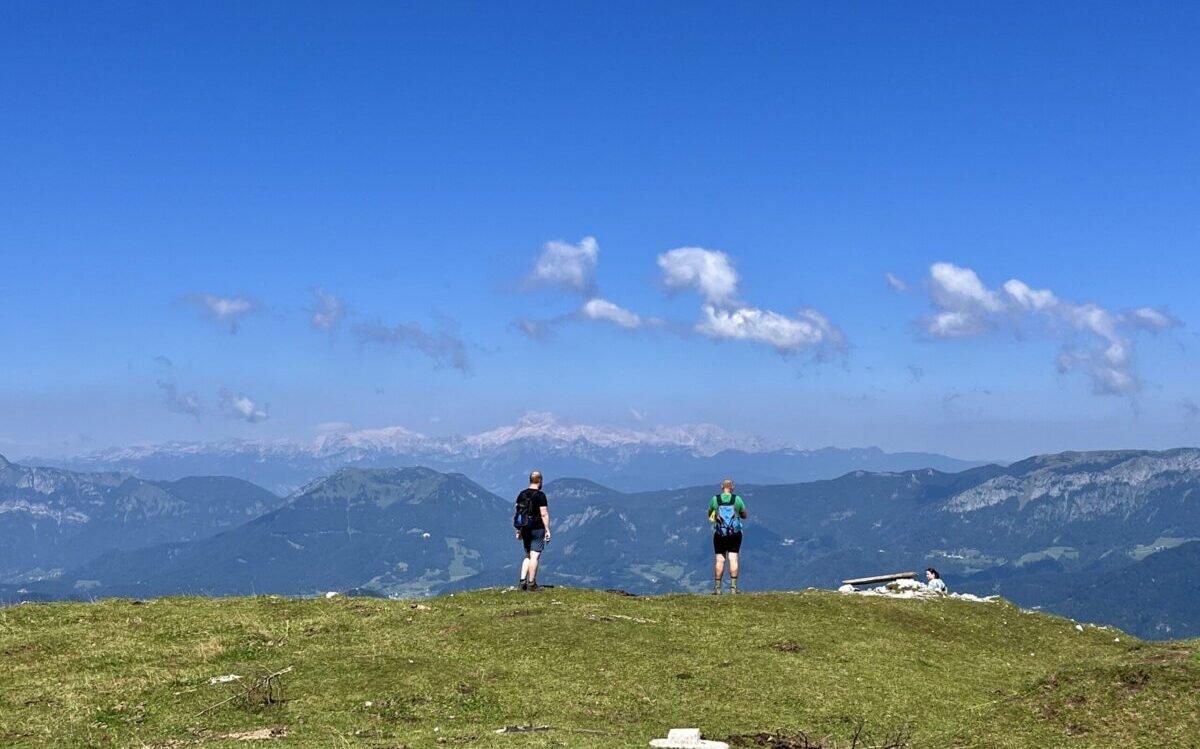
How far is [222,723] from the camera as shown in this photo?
18.3 m

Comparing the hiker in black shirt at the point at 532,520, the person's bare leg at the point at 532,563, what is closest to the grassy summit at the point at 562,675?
the person's bare leg at the point at 532,563

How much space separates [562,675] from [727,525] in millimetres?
12240

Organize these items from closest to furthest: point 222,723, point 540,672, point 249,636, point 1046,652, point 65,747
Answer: point 65,747, point 222,723, point 540,672, point 249,636, point 1046,652

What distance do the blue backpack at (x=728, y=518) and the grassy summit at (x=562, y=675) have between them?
2.85m

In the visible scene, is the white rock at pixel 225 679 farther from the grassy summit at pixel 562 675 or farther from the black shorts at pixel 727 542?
the black shorts at pixel 727 542

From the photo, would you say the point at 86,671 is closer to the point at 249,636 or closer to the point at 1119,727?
the point at 249,636

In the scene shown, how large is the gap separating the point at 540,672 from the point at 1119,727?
39.4ft

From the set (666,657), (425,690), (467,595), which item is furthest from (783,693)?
(467,595)

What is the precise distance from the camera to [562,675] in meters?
21.3

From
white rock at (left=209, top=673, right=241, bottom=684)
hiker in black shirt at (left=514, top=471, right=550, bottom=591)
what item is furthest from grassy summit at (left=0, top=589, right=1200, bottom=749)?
hiker in black shirt at (left=514, top=471, right=550, bottom=591)

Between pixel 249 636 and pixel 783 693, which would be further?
pixel 249 636

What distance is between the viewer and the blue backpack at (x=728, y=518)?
32.0m

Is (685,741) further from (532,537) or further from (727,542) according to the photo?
(727,542)

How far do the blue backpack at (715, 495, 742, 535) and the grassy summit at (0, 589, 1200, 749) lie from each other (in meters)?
2.85
